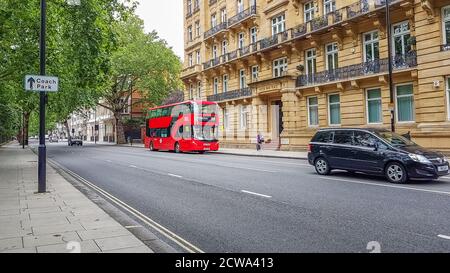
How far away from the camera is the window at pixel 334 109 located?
26344 millimetres

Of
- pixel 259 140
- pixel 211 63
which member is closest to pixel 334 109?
pixel 259 140

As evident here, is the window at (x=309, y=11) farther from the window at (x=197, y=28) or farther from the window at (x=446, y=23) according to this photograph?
the window at (x=197, y=28)

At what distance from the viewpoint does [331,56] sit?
88.4 ft

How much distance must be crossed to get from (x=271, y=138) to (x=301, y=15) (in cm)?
1055

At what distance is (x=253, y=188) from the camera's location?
10281 millimetres

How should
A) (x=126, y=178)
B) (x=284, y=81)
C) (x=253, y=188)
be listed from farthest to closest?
(x=284, y=81), (x=126, y=178), (x=253, y=188)

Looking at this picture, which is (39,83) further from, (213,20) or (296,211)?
(213,20)

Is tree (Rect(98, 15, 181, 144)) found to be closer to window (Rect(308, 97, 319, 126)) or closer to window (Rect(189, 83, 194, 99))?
window (Rect(189, 83, 194, 99))

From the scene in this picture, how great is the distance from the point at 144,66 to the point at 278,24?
24983 millimetres

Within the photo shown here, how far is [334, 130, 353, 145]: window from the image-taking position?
41.3ft

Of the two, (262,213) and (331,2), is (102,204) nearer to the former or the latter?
(262,213)

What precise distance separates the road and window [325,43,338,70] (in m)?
16.2

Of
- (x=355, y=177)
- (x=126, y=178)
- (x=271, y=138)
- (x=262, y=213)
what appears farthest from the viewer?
(x=271, y=138)
